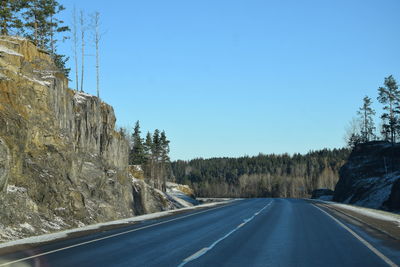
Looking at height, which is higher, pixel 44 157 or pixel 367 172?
pixel 44 157

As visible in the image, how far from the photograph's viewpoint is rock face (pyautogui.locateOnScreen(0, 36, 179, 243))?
56.6 ft

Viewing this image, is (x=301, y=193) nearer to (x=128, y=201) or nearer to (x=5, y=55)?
(x=128, y=201)

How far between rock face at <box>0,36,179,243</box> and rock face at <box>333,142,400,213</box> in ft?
125

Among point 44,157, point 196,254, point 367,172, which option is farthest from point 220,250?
point 367,172

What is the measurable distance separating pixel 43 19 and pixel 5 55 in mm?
29850

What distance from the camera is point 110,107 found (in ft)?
128

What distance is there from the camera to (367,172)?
71125 millimetres

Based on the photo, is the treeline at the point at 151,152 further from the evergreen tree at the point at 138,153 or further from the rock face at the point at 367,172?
the rock face at the point at 367,172

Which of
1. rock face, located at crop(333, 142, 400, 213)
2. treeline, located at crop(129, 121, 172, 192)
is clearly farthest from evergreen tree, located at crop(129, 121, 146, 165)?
rock face, located at crop(333, 142, 400, 213)

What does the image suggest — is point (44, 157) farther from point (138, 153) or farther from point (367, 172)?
point (138, 153)

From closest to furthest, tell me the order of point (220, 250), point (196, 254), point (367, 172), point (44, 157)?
point (196, 254), point (220, 250), point (44, 157), point (367, 172)

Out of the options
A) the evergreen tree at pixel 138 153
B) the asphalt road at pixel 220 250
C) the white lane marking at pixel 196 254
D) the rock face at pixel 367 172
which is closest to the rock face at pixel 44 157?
the asphalt road at pixel 220 250

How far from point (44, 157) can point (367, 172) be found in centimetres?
6310

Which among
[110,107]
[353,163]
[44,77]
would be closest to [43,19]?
[110,107]
